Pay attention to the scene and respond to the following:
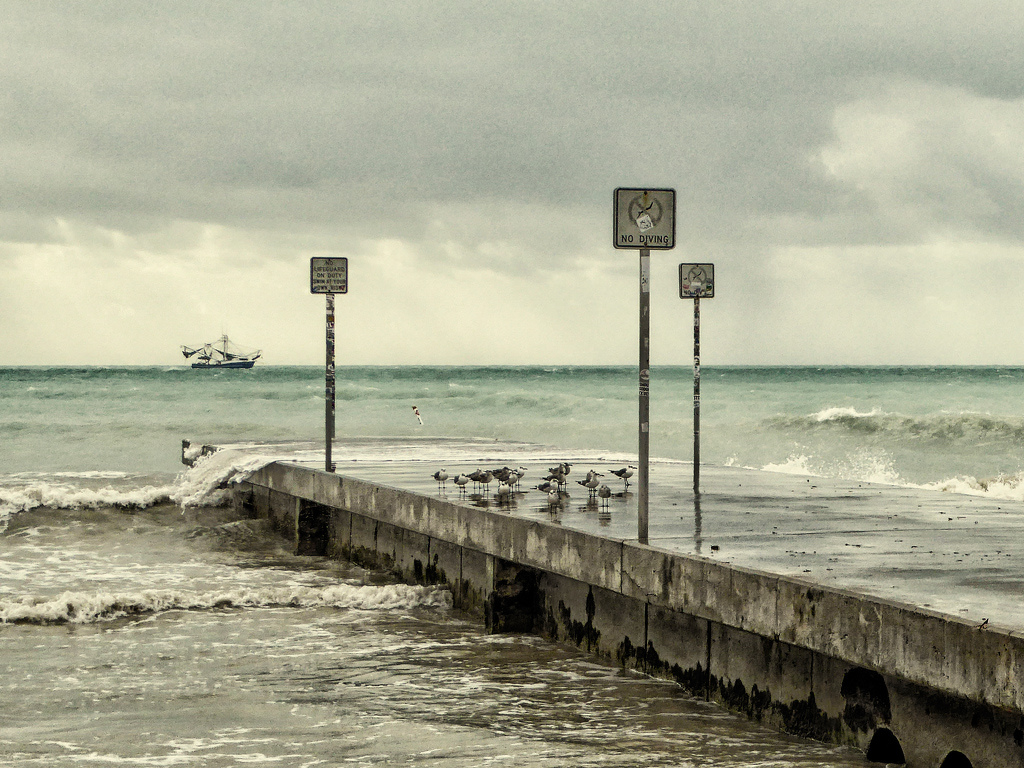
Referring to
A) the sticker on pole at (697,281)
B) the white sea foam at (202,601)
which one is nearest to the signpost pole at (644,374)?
the white sea foam at (202,601)

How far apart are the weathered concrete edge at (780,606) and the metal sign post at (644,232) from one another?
0.62m

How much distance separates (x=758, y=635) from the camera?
7676mm

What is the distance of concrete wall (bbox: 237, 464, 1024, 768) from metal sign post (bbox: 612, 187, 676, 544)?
0.68 meters

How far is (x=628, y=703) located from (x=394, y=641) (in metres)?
2.99

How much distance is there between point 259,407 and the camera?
6700cm

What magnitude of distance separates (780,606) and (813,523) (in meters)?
3.23

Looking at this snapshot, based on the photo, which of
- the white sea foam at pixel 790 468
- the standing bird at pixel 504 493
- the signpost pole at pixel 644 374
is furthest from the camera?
the white sea foam at pixel 790 468

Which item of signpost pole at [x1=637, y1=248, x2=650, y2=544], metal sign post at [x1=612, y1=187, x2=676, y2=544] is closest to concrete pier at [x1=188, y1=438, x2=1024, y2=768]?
signpost pole at [x1=637, y1=248, x2=650, y2=544]

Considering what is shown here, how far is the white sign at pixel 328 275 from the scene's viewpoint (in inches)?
597

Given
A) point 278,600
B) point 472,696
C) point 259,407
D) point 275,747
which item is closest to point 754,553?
point 472,696

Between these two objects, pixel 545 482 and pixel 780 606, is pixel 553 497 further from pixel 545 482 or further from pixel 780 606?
pixel 780 606

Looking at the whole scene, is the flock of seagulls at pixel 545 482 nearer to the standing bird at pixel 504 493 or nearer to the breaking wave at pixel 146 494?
the standing bird at pixel 504 493

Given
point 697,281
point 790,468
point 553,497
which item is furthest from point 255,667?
point 790,468

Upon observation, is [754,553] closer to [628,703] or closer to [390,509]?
[628,703]
